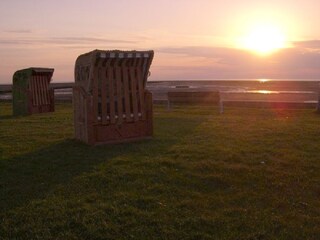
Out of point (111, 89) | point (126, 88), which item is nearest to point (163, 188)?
point (111, 89)

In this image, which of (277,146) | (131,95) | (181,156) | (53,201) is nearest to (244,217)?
(53,201)

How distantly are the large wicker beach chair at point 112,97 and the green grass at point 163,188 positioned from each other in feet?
1.56

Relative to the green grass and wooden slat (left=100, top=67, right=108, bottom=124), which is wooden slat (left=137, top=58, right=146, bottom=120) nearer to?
the green grass

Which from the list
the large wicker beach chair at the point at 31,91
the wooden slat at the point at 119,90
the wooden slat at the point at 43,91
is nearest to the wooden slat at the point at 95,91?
the wooden slat at the point at 119,90

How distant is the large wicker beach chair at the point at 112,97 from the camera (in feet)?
33.0

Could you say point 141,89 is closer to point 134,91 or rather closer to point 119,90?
point 134,91

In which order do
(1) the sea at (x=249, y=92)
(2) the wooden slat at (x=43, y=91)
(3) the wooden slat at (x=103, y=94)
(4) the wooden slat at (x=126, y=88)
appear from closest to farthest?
(3) the wooden slat at (x=103, y=94), (4) the wooden slat at (x=126, y=88), (2) the wooden slat at (x=43, y=91), (1) the sea at (x=249, y=92)

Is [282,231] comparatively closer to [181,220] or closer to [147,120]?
[181,220]

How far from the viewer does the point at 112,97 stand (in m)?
10.3

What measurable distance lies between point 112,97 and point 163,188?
430 centimetres

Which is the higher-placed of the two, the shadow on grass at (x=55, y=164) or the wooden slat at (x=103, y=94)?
the wooden slat at (x=103, y=94)

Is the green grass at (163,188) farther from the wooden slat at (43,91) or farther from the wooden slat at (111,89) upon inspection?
the wooden slat at (43,91)

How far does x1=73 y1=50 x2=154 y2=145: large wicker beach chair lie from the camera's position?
10.1m


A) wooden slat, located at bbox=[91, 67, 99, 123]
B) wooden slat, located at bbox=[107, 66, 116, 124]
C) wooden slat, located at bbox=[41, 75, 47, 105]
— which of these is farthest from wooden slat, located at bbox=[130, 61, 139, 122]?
wooden slat, located at bbox=[41, 75, 47, 105]
